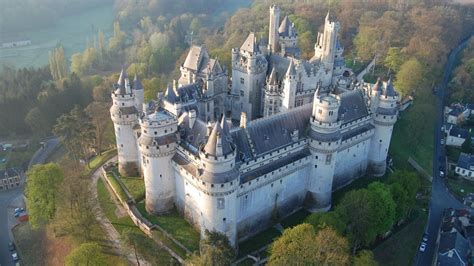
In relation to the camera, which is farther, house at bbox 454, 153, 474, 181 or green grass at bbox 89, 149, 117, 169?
house at bbox 454, 153, 474, 181

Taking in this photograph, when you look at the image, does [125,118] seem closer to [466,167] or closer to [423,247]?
[423,247]

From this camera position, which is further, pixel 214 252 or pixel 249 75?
pixel 249 75

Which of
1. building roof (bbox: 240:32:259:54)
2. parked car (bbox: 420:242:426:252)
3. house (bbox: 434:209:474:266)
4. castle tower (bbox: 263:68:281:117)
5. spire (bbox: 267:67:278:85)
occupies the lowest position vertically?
parked car (bbox: 420:242:426:252)

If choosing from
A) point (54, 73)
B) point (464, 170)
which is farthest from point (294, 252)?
point (54, 73)

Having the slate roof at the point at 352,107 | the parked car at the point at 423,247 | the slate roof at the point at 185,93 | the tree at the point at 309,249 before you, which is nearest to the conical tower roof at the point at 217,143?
the tree at the point at 309,249

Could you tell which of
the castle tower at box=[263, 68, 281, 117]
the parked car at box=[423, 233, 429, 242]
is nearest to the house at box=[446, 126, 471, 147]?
the parked car at box=[423, 233, 429, 242]

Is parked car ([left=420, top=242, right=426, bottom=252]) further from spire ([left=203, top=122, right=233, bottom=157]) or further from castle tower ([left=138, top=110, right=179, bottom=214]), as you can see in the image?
castle tower ([left=138, top=110, right=179, bottom=214])

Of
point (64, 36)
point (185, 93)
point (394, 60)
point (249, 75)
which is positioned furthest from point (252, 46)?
point (64, 36)
